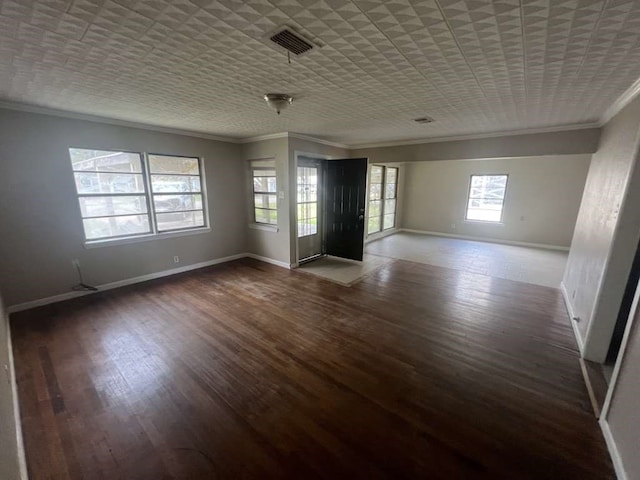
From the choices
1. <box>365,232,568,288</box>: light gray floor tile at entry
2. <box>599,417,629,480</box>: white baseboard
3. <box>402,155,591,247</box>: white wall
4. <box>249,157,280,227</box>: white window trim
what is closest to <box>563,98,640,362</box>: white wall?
<box>599,417,629,480</box>: white baseboard

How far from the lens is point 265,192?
5.32m

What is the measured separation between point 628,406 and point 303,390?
6.75 ft

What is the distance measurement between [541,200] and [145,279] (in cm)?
919

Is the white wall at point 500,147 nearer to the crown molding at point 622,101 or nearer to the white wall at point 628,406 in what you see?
the crown molding at point 622,101

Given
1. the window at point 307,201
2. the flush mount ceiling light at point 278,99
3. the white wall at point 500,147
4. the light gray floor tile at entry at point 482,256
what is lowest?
the light gray floor tile at entry at point 482,256

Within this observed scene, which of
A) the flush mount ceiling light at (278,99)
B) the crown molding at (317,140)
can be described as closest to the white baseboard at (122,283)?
the crown molding at (317,140)

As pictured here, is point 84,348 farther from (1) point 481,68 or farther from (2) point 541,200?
(2) point 541,200

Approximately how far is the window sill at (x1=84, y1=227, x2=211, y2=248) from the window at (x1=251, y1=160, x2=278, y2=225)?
1115 mm

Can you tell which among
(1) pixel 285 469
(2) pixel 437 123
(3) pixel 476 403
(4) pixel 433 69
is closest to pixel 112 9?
(4) pixel 433 69

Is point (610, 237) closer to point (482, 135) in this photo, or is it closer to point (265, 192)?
point (482, 135)

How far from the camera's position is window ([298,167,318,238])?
5.16 m

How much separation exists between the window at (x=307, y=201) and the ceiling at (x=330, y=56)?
2073 mm

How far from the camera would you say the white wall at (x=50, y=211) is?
307 centimetres

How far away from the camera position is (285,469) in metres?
1.49
